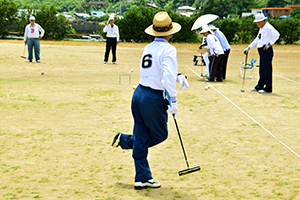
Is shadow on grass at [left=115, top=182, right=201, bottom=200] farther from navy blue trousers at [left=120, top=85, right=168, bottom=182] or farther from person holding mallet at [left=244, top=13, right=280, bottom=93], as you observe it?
person holding mallet at [left=244, top=13, right=280, bottom=93]

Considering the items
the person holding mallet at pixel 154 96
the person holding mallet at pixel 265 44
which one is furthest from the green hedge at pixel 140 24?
the person holding mallet at pixel 154 96

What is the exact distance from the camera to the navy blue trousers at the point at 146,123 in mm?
4352

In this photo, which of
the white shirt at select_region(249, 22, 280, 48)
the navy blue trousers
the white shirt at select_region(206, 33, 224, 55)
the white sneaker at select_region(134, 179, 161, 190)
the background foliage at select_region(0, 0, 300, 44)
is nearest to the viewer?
the navy blue trousers

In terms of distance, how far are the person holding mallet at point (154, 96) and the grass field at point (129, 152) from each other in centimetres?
44

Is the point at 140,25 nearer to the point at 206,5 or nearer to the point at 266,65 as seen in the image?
the point at 266,65

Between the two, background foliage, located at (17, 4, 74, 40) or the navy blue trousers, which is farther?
background foliage, located at (17, 4, 74, 40)

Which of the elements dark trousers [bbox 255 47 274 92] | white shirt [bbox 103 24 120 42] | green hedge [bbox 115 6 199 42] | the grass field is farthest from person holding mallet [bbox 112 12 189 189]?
green hedge [bbox 115 6 199 42]

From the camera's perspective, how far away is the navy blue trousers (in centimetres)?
435

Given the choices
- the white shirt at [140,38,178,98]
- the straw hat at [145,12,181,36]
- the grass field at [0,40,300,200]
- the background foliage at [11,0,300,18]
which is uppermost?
the background foliage at [11,0,300,18]

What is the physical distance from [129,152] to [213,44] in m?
7.97

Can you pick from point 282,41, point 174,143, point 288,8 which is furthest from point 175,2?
point 174,143

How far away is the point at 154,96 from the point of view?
4.37 metres

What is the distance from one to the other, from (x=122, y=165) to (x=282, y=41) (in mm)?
34126

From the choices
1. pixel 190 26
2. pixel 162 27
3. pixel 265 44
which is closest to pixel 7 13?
pixel 190 26
